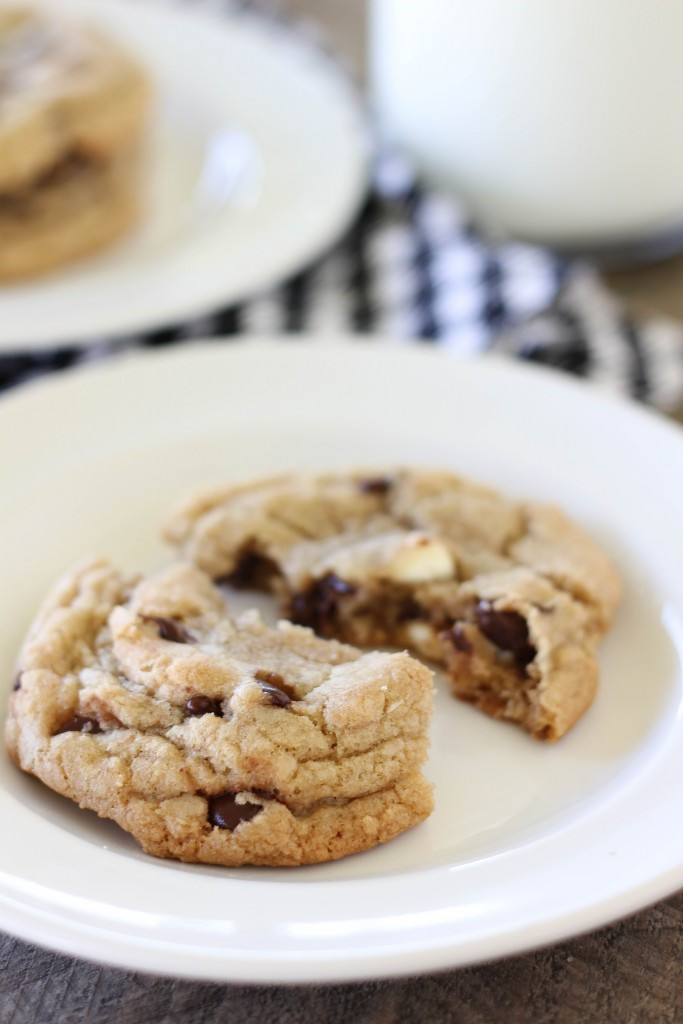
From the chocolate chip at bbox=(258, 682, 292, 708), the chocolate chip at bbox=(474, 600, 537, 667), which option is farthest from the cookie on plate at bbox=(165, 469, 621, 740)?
the chocolate chip at bbox=(258, 682, 292, 708)

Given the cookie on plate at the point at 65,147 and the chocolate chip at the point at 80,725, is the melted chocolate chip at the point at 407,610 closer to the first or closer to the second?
the chocolate chip at the point at 80,725

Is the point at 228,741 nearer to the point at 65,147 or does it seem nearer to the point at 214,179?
the point at 65,147

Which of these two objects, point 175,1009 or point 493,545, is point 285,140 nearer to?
point 493,545

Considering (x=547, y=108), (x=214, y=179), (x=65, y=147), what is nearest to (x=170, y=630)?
(x=65, y=147)

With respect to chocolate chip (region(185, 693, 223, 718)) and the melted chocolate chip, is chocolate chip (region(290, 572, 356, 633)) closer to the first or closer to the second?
the melted chocolate chip

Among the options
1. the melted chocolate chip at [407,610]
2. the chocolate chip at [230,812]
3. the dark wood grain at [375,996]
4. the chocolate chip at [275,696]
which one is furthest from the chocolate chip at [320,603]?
the dark wood grain at [375,996]

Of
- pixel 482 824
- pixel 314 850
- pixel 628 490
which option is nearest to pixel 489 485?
pixel 628 490

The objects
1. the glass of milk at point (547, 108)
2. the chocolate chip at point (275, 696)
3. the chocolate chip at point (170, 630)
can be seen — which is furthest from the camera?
the glass of milk at point (547, 108)

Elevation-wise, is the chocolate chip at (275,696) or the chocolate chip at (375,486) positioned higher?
the chocolate chip at (275,696)
